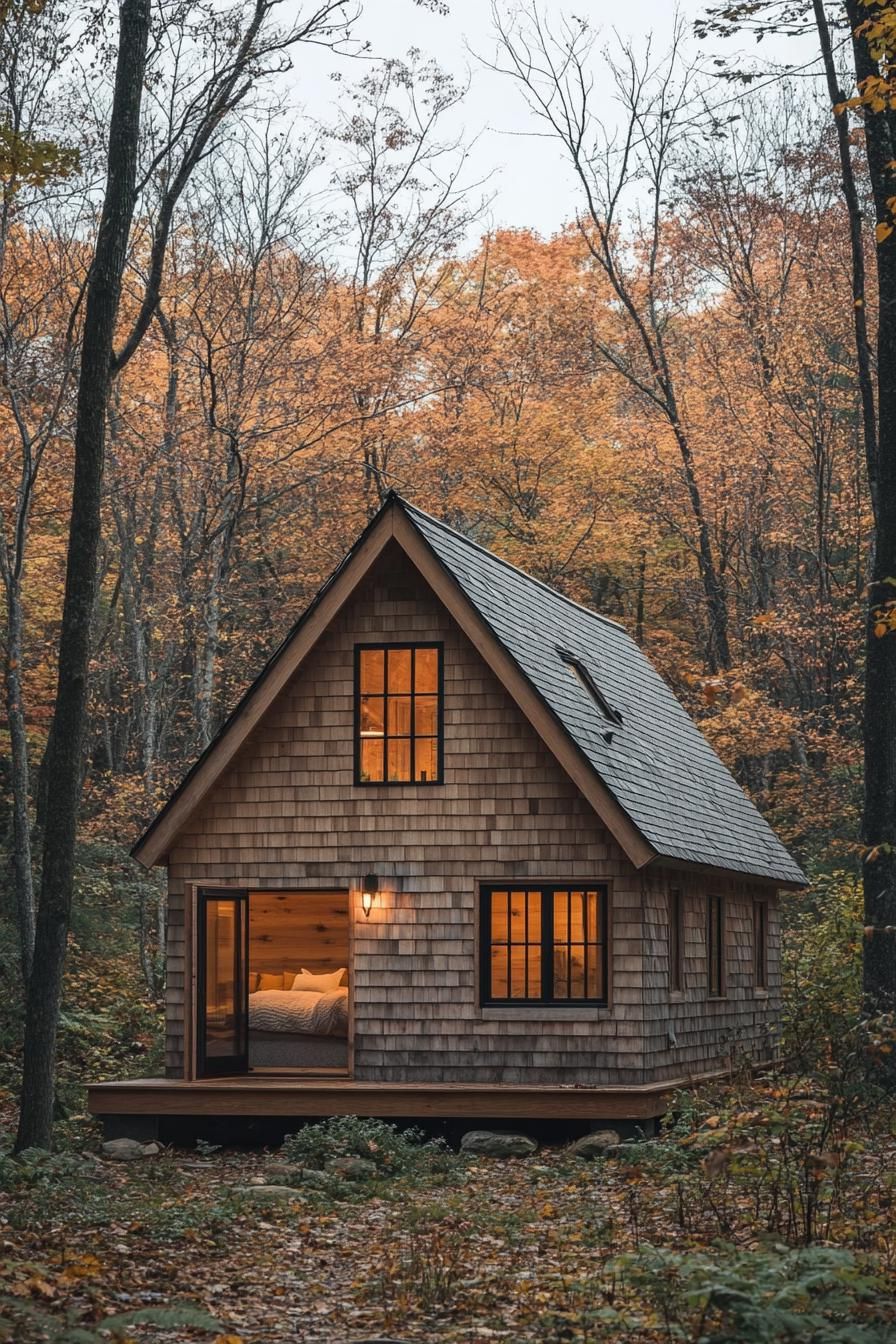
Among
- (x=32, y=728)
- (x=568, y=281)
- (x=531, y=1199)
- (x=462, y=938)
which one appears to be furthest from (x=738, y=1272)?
(x=568, y=281)

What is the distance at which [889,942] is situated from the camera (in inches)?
608

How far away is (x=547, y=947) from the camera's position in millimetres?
15016

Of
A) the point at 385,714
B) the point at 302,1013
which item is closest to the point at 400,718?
the point at 385,714

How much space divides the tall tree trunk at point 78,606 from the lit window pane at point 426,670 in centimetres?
388

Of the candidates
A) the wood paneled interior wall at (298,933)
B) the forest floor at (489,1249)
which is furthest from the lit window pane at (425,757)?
the wood paneled interior wall at (298,933)

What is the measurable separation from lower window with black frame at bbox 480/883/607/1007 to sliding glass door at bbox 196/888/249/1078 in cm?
260

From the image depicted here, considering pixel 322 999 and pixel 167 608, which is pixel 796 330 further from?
pixel 322 999

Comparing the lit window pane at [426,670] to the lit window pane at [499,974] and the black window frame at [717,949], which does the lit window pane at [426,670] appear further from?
the black window frame at [717,949]

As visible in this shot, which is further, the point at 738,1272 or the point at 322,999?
the point at 322,999

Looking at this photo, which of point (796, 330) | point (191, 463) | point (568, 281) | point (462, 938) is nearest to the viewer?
point (462, 938)

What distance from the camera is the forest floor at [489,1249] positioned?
21.1 ft

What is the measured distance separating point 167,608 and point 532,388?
10.2 m

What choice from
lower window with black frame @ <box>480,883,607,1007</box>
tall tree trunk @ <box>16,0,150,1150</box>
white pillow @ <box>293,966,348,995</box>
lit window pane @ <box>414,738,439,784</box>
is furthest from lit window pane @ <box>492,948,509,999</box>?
tall tree trunk @ <box>16,0,150,1150</box>

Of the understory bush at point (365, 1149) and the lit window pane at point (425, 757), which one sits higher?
the lit window pane at point (425, 757)
